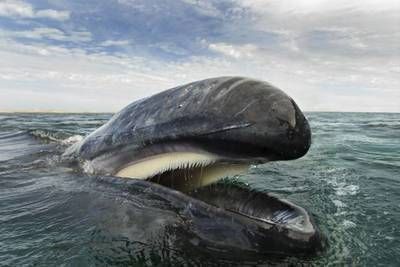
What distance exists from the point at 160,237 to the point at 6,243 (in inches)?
49.7

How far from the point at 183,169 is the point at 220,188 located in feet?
1.29

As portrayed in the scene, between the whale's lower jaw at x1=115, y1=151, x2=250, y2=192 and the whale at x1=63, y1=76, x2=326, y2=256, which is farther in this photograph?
the whale's lower jaw at x1=115, y1=151, x2=250, y2=192

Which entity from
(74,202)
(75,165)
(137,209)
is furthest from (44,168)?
(137,209)

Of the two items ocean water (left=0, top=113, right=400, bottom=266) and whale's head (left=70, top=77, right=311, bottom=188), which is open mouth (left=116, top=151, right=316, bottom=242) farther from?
ocean water (left=0, top=113, right=400, bottom=266)

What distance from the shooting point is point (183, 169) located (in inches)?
157

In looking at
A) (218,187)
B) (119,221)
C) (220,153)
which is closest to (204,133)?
(220,153)

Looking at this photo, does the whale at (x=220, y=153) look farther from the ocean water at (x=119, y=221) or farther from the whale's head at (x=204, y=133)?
the ocean water at (x=119, y=221)

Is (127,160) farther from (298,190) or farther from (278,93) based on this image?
(298,190)

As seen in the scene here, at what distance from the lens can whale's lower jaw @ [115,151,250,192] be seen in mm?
3618

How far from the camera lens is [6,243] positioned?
11.2 feet

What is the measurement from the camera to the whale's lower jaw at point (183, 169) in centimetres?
362

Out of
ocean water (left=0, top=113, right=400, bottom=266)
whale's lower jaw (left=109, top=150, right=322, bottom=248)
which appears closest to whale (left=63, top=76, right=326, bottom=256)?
whale's lower jaw (left=109, top=150, right=322, bottom=248)

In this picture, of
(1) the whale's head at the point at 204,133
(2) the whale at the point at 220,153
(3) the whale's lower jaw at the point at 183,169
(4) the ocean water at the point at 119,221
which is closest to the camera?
(2) the whale at the point at 220,153

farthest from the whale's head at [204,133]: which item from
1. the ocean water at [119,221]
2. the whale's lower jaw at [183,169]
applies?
the ocean water at [119,221]
